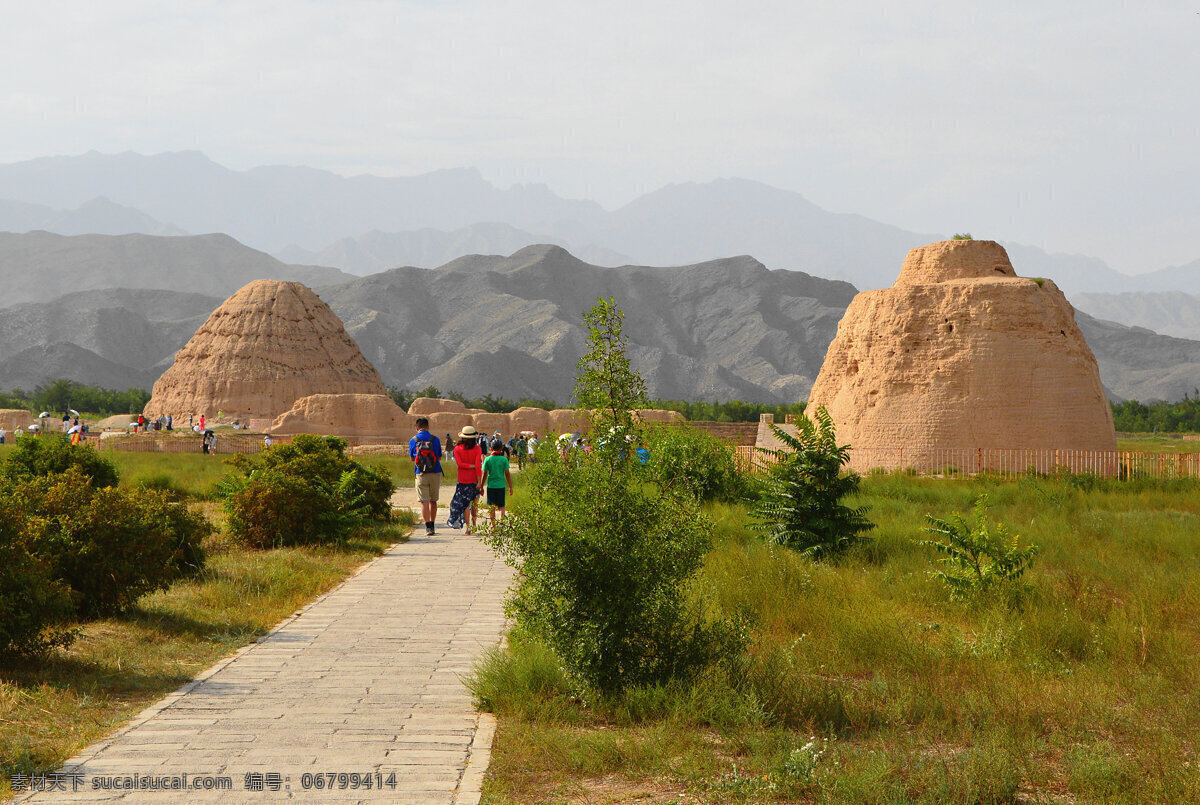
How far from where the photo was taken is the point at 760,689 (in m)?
5.19

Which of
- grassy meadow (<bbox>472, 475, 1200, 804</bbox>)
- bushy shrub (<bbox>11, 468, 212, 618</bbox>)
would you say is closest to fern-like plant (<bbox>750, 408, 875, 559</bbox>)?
Answer: grassy meadow (<bbox>472, 475, 1200, 804</bbox>)

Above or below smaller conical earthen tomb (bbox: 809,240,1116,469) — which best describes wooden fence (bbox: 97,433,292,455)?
below

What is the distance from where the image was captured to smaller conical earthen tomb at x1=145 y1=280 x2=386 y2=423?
171ft

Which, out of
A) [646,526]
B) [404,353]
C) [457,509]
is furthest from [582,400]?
[404,353]

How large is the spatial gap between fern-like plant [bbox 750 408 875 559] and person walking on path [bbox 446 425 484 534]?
449 centimetres

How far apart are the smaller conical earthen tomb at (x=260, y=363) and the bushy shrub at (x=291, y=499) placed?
129 ft

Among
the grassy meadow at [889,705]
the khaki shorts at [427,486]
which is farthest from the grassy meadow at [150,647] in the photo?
the grassy meadow at [889,705]

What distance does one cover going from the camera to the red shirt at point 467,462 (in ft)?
42.1

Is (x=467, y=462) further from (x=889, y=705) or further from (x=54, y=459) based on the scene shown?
(x=889, y=705)

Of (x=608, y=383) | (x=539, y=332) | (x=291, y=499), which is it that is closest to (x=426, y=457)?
(x=291, y=499)

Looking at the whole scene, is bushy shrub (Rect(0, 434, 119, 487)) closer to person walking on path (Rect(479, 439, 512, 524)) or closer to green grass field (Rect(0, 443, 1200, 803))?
green grass field (Rect(0, 443, 1200, 803))

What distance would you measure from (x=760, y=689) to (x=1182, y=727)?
7.27ft

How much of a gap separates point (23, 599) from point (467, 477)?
7839 mm

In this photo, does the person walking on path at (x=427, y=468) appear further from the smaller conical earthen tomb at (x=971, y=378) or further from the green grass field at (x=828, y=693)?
the smaller conical earthen tomb at (x=971, y=378)
